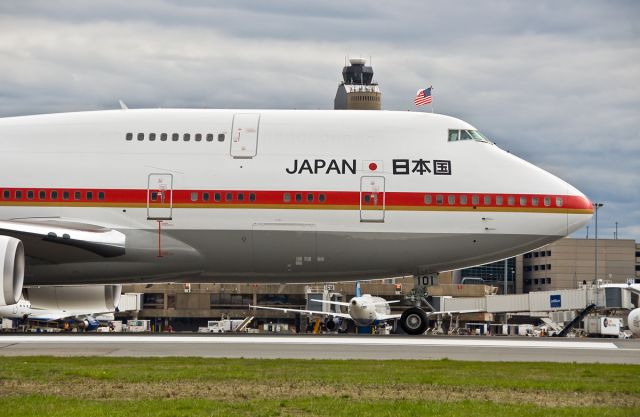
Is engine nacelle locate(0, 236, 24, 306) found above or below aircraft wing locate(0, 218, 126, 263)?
below

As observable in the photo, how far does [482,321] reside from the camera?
413ft

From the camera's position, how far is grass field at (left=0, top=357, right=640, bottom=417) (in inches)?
606

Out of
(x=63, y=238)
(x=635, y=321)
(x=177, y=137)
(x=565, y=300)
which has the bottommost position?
(x=635, y=321)

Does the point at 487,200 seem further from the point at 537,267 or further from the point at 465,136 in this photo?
the point at 537,267

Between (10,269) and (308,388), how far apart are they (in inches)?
579

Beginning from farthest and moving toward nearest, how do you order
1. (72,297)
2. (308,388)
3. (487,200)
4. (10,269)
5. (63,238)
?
1. (72,297)
2. (487,200)
3. (63,238)
4. (10,269)
5. (308,388)

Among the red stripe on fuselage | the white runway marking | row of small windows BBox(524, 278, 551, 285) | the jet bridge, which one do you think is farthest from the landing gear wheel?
row of small windows BBox(524, 278, 551, 285)

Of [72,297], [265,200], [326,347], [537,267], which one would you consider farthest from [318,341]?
[537,267]

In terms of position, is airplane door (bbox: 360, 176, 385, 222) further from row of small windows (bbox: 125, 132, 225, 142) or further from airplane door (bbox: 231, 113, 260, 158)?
row of small windows (bbox: 125, 132, 225, 142)

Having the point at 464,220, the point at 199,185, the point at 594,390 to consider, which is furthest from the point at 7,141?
the point at 594,390

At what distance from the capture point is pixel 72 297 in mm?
35469

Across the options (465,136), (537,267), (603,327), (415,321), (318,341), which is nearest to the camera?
(318,341)

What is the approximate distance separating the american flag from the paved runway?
1338cm

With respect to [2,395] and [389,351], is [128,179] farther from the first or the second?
[2,395]
